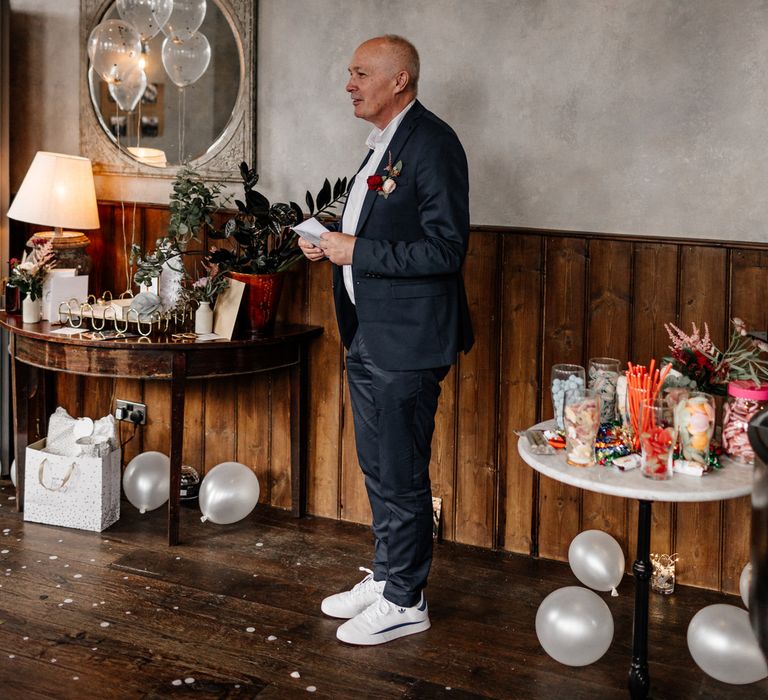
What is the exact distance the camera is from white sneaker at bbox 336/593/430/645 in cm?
276

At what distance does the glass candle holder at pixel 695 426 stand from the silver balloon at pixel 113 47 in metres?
2.61

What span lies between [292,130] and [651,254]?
146 cm

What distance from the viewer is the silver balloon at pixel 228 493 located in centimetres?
353

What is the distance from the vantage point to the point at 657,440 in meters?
2.18

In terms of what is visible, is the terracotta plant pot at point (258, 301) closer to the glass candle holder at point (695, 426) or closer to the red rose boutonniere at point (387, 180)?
the red rose boutonniere at point (387, 180)

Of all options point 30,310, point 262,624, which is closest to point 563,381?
point 262,624

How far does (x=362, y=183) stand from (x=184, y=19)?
134cm

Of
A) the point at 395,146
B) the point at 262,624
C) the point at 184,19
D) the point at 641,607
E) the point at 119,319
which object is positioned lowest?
the point at 262,624

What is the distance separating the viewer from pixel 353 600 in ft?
9.68

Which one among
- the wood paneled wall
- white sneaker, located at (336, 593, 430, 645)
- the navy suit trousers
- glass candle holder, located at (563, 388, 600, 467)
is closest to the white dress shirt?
the navy suit trousers

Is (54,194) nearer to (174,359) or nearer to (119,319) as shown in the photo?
(119,319)

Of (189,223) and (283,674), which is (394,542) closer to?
(283,674)

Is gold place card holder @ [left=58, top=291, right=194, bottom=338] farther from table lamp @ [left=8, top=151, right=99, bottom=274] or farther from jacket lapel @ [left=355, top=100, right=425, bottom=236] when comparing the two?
jacket lapel @ [left=355, top=100, right=425, bottom=236]

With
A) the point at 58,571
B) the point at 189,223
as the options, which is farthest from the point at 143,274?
the point at 58,571
